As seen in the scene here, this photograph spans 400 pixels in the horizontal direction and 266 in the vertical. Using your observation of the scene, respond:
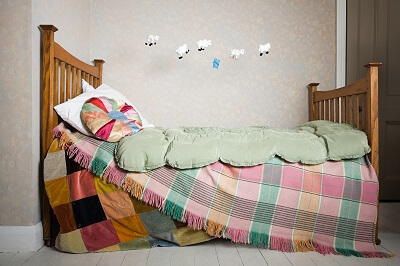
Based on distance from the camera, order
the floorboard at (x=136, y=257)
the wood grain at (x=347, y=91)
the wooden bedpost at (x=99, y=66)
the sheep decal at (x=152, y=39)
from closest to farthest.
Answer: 1. the floorboard at (x=136, y=257)
2. the wood grain at (x=347, y=91)
3. the sheep decal at (x=152, y=39)
4. the wooden bedpost at (x=99, y=66)

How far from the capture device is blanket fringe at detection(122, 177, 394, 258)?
1.67m

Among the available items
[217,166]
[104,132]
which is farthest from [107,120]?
[217,166]

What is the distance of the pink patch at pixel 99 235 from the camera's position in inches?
66.4

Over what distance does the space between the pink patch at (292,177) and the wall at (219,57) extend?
4.04 feet

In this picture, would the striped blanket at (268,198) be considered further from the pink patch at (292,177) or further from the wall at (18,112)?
the wall at (18,112)

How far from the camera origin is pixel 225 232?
171cm

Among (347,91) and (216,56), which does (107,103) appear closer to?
(216,56)

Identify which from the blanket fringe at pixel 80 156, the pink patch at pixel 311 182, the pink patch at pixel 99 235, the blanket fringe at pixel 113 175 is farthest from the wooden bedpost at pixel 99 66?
the pink patch at pixel 311 182

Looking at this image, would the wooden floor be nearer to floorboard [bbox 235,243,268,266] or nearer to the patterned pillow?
floorboard [bbox 235,243,268,266]

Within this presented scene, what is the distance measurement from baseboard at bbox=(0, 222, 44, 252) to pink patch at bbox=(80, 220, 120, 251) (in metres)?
0.25

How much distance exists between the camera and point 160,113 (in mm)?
2918

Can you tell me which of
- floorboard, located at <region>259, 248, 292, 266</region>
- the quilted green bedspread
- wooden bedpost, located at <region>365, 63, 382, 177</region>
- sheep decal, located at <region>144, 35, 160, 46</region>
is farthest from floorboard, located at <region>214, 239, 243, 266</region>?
sheep decal, located at <region>144, 35, 160, 46</region>

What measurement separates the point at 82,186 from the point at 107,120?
328mm

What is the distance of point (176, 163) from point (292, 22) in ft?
5.96
